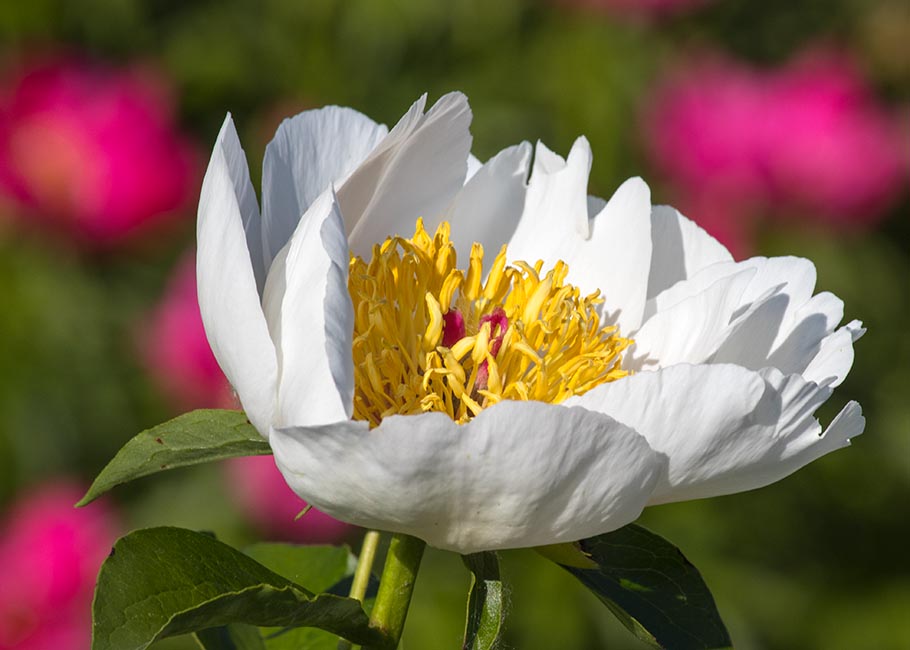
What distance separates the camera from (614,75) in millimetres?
2455

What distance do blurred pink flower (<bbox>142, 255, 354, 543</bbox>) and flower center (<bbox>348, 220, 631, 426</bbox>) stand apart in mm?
1100

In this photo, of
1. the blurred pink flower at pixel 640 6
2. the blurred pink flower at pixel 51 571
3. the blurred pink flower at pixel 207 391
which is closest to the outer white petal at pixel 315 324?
the blurred pink flower at pixel 51 571

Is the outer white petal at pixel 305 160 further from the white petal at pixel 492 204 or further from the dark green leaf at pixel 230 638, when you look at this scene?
the dark green leaf at pixel 230 638

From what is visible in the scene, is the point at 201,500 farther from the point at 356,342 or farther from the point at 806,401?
the point at 806,401

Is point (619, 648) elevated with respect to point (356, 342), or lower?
lower

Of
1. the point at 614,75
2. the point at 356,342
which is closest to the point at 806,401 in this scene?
the point at 356,342

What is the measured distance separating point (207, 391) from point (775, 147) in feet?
3.39

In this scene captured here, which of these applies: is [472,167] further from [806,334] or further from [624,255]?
[806,334]

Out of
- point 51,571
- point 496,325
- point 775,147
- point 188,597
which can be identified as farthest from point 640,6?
point 188,597

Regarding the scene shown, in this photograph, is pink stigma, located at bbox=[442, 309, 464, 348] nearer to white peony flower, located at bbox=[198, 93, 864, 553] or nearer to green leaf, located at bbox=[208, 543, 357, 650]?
white peony flower, located at bbox=[198, 93, 864, 553]

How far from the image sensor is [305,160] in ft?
2.38

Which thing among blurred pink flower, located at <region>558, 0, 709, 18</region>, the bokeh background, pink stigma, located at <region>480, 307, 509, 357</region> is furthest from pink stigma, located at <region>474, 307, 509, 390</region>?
blurred pink flower, located at <region>558, 0, 709, 18</region>

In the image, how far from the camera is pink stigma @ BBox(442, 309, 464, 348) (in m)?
0.72

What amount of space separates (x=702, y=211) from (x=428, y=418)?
1653mm
